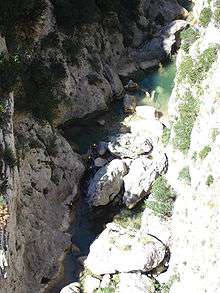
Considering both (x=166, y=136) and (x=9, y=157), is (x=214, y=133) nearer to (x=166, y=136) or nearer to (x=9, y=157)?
(x=166, y=136)

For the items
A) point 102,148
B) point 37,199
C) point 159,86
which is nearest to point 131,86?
point 159,86

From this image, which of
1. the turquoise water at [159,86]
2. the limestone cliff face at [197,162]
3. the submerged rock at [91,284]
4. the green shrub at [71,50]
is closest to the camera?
the limestone cliff face at [197,162]

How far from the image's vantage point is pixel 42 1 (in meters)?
36.8

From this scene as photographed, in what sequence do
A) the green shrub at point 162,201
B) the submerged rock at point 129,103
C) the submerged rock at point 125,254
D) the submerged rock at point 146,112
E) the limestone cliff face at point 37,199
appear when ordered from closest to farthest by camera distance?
1. the limestone cliff face at point 37,199
2. the submerged rock at point 125,254
3. the green shrub at point 162,201
4. the submerged rock at point 146,112
5. the submerged rock at point 129,103

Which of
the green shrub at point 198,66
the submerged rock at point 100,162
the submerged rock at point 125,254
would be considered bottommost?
the submerged rock at point 125,254

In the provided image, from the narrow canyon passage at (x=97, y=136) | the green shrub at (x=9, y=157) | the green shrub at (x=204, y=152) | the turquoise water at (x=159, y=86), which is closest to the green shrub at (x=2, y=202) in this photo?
the green shrub at (x=9, y=157)

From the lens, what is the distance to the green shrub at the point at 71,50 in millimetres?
39719

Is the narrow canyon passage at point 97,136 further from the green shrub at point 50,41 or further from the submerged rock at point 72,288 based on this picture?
the green shrub at point 50,41

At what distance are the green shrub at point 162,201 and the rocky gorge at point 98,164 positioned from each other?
72 mm

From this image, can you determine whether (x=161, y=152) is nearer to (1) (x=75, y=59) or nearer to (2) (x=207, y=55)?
(2) (x=207, y=55)

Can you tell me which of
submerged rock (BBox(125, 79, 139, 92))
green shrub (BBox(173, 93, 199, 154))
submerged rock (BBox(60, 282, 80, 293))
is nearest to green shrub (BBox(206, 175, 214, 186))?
green shrub (BBox(173, 93, 199, 154))

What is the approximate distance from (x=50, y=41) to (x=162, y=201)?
14.3m

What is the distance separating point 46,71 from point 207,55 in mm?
10808

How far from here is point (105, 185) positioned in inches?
1355
